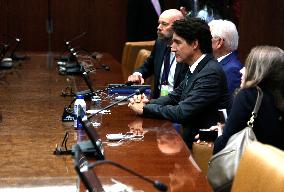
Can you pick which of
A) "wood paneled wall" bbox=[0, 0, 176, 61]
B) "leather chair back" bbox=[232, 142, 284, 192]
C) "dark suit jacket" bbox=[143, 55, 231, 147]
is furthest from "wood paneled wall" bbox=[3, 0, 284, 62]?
"leather chair back" bbox=[232, 142, 284, 192]

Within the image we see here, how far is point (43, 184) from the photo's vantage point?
8.20 feet

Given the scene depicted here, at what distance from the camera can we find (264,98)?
2922 mm

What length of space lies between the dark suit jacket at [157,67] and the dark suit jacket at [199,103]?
720 mm

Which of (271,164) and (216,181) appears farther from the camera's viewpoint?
(216,181)

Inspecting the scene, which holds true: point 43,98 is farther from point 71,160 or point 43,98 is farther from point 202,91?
point 71,160

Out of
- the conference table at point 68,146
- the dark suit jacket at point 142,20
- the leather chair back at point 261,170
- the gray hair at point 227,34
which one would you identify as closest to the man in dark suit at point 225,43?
the gray hair at point 227,34

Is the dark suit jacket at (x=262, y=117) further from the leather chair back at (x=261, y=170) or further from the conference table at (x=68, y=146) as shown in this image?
the leather chair back at (x=261, y=170)

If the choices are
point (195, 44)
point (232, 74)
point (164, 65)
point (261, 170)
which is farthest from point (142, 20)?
point (261, 170)

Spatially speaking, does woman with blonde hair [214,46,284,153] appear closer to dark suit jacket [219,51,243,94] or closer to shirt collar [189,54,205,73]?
shirt collar [189,54,205,73]

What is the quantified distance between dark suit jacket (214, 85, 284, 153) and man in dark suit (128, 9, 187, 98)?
1690 millimetres

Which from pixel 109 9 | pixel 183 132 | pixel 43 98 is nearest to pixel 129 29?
pixel 109 9

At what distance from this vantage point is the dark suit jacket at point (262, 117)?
2.91 meters

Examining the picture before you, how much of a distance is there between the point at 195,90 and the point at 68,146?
1.02 meters

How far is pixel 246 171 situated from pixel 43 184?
808mm
